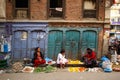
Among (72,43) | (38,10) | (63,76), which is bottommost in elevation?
(63,76)

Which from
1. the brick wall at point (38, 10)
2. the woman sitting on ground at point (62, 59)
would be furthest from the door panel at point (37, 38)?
the woman sitting on ground at point (62, 59)

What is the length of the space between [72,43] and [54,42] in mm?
1205

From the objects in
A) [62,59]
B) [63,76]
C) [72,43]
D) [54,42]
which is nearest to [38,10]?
[54,42]

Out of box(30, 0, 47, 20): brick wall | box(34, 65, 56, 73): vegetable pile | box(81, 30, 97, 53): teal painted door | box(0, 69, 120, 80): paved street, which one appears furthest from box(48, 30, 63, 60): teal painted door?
box(0, 69, 120, 80): paved street

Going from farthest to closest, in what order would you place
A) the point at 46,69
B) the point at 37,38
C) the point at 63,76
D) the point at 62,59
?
the point at 37,38
the point at 62,59
the point at 46,69
the point at 63,76

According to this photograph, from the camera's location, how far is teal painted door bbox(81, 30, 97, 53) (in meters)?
18.9

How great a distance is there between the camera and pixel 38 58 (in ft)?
57.9

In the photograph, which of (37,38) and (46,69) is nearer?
(46,69)

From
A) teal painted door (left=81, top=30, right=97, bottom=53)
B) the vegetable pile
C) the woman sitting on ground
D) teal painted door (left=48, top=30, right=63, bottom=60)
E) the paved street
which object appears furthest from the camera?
teal painted door (left=81, top=30, right=97, bottom=53)

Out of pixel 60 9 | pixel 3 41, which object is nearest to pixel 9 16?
pixel 3 41

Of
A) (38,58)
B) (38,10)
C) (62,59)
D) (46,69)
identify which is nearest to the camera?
(46,69)

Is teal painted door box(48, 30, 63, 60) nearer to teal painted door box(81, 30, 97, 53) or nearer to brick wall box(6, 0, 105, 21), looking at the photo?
brick wall box(6, 0, 105, 21)

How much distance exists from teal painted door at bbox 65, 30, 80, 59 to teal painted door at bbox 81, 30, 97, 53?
1.32ft

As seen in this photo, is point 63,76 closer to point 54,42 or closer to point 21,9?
point 54,42
